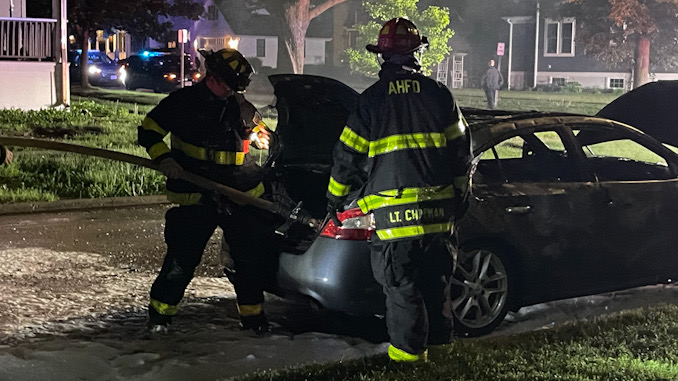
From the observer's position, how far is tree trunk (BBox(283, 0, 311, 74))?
3869 cm

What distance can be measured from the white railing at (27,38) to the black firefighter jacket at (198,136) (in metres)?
17.2

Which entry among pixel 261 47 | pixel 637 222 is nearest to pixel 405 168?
pixel 637 222

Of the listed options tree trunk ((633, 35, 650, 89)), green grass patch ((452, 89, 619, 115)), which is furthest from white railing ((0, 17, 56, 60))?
tree trunk ((633, 35, 650, 89))

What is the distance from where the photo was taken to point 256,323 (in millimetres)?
6012

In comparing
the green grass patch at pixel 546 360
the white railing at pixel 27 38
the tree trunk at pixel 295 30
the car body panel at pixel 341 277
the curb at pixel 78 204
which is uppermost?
the tree trunk at pixel 295 30

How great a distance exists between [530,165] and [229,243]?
8.23 ft

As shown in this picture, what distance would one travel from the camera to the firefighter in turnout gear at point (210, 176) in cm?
572

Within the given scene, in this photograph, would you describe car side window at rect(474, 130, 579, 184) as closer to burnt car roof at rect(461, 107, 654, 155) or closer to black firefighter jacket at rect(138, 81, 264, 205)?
burnt car roof at rect(461, 107, 654, 155)

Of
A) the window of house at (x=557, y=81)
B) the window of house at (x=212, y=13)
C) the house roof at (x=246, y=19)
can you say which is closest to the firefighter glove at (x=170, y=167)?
the window of house at (x=557, y=81)

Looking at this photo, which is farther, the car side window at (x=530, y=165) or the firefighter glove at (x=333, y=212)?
the car side window at (x=530, y=165)

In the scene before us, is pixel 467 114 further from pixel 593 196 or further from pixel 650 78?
pixel 650 78

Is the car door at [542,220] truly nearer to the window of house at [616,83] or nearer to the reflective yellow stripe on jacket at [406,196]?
the reflective yellow stripe on jacket at [406,196]

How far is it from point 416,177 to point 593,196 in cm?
228

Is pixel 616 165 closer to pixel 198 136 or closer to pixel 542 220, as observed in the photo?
pixel 542 220
